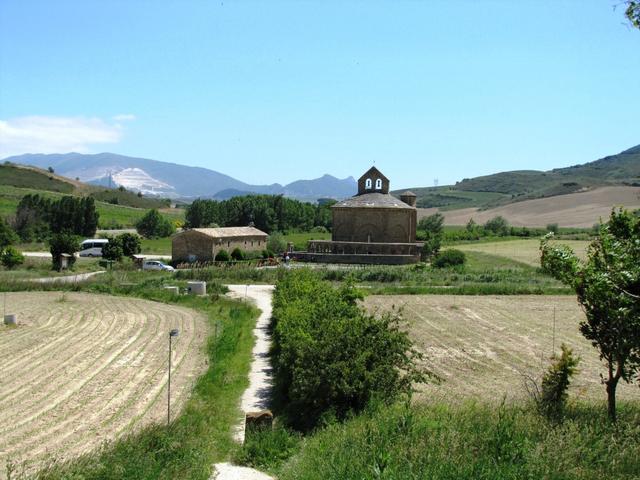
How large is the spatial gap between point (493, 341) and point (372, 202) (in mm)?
33651

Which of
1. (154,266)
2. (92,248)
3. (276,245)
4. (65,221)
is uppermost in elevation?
(65,221)

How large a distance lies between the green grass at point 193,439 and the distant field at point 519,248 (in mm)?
38501

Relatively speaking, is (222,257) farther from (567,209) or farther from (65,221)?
(567,209)

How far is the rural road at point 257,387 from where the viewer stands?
10.3 meters

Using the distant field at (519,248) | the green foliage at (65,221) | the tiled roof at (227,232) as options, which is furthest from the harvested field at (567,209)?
the green foliage at (65,221)

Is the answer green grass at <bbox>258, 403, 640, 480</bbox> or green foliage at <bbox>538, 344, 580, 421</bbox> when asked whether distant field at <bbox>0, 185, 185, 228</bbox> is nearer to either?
green foliage at <bbox>538, 344, 580, 421</bbox>

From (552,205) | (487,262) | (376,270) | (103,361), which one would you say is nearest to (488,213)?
(552,205)

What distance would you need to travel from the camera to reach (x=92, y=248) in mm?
58875

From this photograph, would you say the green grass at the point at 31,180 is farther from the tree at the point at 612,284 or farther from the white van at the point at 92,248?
the tree at the point at 612,284

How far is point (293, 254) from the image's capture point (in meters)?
55.0

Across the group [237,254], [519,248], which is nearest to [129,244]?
[237,254]

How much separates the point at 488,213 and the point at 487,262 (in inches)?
2953

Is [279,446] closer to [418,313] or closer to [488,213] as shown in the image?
[418,313]

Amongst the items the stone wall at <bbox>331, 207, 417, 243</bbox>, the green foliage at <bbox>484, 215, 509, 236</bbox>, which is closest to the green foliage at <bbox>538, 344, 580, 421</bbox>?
the stone wall at <bbox>331, 207, 417, 243</bbox>
